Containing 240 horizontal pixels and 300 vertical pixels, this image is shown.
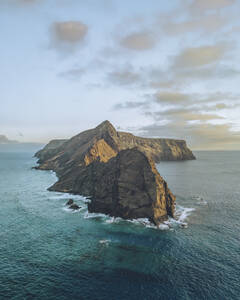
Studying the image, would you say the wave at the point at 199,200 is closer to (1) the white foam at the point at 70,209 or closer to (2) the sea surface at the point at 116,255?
(2) the sea surface at the point at 116,255

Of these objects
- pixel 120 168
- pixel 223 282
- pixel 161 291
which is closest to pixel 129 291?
pixel 161 291

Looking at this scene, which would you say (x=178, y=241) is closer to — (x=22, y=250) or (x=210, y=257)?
(x=210, y=257)

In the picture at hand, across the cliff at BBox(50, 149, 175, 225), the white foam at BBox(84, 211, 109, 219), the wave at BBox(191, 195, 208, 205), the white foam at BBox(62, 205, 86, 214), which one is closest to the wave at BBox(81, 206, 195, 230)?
the white foam at BBox(84, 211, 109, 219)

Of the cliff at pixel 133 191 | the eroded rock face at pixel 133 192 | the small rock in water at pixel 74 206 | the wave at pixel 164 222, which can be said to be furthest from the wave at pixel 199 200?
the small rock in water at pixel 74 206


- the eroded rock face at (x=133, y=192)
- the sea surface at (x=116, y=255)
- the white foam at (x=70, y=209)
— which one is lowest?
the sea surface at (x=116, y=255)

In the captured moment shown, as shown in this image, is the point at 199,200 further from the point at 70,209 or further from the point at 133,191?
the point at 70,209

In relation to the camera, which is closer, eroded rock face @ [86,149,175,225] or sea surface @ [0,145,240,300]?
sea surface @ [0,145,240,300]

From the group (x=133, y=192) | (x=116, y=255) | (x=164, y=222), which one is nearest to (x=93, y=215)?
(x=133, y=192)

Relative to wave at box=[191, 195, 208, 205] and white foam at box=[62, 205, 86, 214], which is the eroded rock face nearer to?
white foam at box=[62, 205, 86, 214]

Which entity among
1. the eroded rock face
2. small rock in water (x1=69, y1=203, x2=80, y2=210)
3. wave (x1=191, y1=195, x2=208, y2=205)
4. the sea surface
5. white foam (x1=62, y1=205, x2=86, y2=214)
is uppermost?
the eroded rock face

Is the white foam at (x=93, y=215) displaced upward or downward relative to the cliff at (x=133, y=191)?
downward
